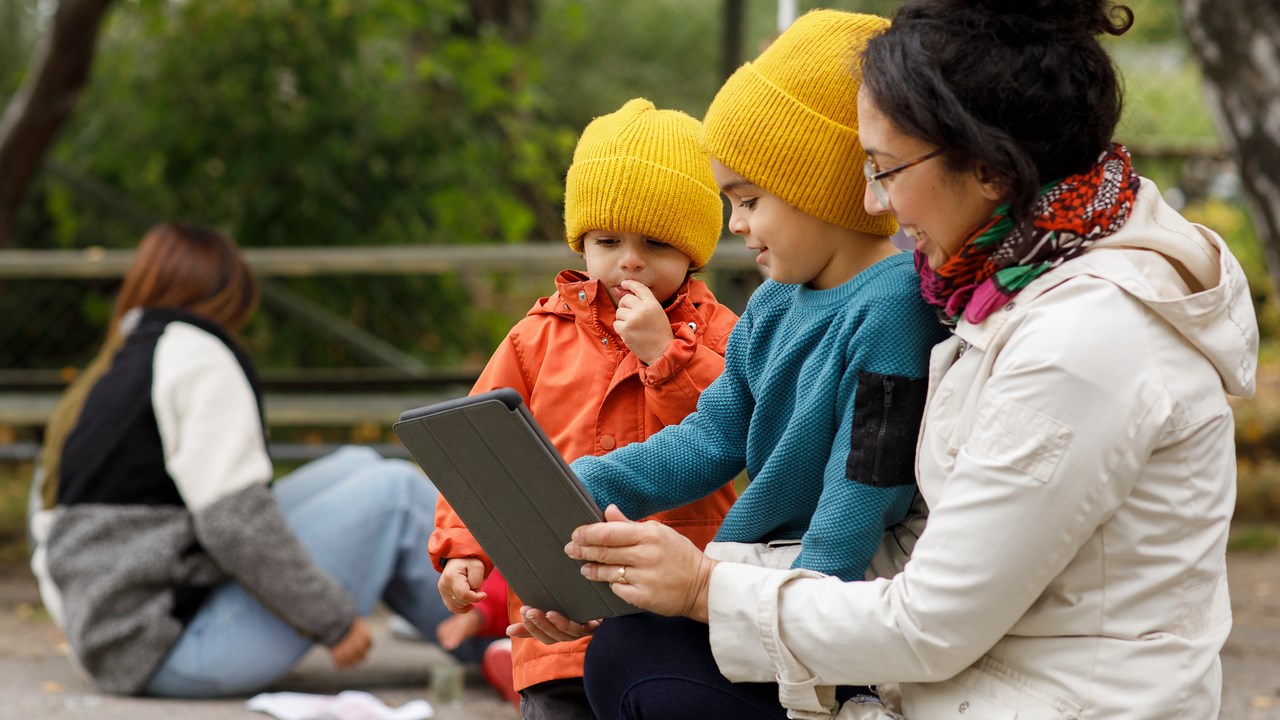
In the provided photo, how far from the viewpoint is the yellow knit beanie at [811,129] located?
1.74 meters

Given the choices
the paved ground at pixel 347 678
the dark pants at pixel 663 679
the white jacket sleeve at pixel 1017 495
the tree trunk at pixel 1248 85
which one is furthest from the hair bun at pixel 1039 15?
the tree trunk at pixel 1248 85

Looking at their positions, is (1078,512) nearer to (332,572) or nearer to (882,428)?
(882,428)

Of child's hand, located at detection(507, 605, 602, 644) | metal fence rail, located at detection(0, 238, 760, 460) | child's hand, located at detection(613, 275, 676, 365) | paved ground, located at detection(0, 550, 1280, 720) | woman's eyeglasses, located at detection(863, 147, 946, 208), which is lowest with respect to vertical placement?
metal fence rail, located at detection(0, 238, 760, 460)

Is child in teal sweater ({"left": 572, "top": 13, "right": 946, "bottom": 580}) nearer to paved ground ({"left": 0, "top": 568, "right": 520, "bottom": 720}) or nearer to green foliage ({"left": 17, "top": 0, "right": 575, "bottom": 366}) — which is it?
paved ground ({"left": 0, "top": 568, "right": 520, "bottom": 720})

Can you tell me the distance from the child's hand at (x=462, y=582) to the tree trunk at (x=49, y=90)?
13.4ft

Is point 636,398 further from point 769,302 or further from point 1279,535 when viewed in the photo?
point 1279,535

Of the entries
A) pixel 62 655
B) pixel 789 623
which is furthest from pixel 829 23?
pixel 62 655

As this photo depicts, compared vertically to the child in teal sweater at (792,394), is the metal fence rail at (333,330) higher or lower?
lower

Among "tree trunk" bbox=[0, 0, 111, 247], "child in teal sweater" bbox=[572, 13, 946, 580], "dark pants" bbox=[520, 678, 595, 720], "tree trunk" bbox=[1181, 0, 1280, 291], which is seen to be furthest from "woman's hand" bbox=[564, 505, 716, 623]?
"tree trunk" bbox=[0, 0, 111, 247]

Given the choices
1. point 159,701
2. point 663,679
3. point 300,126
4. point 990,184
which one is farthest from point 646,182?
point 300,126

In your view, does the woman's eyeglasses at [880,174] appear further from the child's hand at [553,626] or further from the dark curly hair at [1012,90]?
the child's hand at [553,626]

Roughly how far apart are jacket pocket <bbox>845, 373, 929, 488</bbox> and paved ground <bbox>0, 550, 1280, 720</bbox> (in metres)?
2.02

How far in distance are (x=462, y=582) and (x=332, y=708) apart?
166 centimetres

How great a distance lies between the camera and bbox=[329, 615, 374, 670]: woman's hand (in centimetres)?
346
